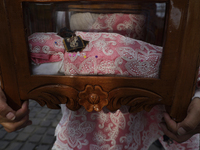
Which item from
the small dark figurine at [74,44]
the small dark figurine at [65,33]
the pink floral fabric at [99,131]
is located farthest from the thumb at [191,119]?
the small dark figurine at [65,33]

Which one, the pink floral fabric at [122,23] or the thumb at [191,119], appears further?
the pink floral fabric at [122,23]

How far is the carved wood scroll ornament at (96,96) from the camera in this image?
71 cm

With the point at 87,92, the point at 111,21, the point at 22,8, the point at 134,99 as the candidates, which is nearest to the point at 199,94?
the point at 134,99

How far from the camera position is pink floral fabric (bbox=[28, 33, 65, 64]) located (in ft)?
2.37

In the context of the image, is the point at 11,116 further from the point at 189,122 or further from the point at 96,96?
the point at 189,122

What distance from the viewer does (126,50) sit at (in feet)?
2.34

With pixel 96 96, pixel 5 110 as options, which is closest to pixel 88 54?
pixel 96 96

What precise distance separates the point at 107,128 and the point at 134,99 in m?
0.34

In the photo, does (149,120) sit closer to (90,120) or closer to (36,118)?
(90,120)

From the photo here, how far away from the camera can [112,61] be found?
698 mm

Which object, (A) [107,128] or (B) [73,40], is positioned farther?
(A) [107,128]

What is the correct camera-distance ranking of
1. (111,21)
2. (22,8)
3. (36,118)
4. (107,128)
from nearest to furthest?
1. (22,8)
2. (107,128)
3. (111,21)
4. (36,118)

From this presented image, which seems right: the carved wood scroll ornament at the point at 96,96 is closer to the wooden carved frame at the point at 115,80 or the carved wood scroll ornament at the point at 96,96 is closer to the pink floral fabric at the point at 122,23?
the wooden carved frame at the point at 115,80

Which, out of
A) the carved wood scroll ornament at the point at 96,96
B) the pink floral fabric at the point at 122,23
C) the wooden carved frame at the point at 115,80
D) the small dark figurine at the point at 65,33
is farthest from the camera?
the pink floral fabric at the point at 122,23
